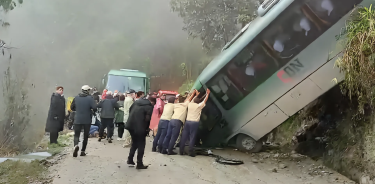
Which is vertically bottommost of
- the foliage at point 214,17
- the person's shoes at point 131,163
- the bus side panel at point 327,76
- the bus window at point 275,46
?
the person's shoes at point 131,163

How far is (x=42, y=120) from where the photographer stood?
10.8 meters

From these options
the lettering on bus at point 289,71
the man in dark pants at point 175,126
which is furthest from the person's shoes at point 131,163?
the lettering on bus at point 289,71

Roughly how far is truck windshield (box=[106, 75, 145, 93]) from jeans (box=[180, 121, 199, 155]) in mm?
6958

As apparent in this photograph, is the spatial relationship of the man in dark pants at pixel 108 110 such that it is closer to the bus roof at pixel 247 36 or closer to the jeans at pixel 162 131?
the jeans at pixel 162 131

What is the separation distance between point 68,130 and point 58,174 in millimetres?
4669

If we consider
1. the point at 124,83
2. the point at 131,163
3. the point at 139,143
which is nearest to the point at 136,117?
the point at 139,143

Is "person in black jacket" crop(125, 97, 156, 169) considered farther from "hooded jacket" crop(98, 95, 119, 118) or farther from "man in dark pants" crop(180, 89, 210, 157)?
"hooded jacket" crop(98, 95, 119, 118)

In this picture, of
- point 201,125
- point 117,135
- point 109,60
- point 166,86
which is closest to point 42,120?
point 117,135

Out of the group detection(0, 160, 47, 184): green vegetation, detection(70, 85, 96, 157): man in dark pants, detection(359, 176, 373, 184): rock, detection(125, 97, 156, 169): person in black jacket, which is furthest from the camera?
detection(70, 85, 96, 157): man in dark pants

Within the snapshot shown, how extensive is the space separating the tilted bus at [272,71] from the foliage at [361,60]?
56 centimetres

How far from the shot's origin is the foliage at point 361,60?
15.0ft

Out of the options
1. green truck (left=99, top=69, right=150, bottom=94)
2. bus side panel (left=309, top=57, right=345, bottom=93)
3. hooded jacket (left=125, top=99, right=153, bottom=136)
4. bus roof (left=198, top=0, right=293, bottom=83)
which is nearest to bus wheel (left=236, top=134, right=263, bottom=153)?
bus roof (left=198, top=0, right=293, bottom=83)

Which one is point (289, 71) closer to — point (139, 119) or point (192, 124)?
point (192, 124)

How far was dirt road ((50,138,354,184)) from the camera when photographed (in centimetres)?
467
